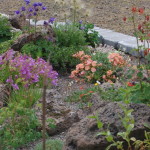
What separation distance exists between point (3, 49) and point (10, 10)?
4.89 metres

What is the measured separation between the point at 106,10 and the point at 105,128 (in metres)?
8.21

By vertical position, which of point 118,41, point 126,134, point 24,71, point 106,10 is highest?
point 126,134

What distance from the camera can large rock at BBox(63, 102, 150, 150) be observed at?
136 inches

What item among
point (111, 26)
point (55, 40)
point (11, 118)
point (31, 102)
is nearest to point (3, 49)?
point (55, 40)

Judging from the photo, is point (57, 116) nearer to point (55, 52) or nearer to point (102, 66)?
point (102, 66)

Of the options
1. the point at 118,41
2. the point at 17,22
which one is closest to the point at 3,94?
the point at 118,41

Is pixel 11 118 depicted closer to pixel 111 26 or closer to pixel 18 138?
pixel 18 138

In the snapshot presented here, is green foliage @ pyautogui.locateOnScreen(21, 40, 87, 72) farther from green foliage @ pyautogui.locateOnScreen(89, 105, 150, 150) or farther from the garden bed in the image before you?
green foliage @ pyautogui.locateOnScreen(89, 105, 150, 150)

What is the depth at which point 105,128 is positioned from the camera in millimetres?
3596

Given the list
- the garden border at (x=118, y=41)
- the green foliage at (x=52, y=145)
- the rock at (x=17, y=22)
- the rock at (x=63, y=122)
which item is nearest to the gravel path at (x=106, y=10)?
the garden border at (x=118, y=41)

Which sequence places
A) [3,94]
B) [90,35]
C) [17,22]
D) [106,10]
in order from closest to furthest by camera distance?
[3,94] → [90,35] → [17,22] → [106,10]

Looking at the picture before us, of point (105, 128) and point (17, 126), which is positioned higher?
point (105, 128)

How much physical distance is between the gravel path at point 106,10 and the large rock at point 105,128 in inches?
216

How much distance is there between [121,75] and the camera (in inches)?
243
